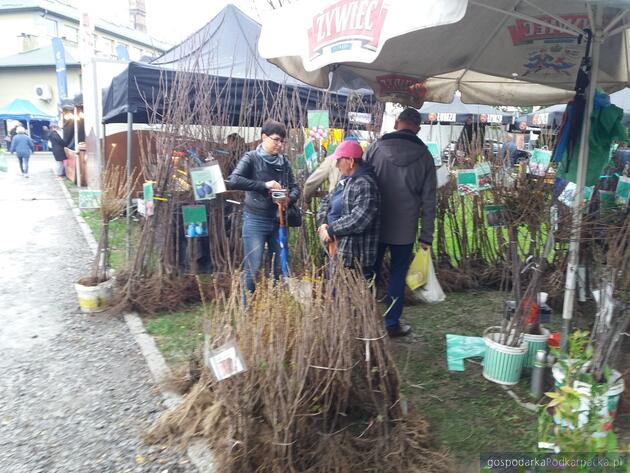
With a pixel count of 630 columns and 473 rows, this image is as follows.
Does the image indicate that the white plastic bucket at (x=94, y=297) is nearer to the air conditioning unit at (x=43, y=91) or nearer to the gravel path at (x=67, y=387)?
the gravel path at (x=67, y=387)

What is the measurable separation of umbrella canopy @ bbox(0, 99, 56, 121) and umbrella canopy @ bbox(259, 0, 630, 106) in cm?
3516

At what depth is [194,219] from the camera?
5.29 m

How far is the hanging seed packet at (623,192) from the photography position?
13.5 ft

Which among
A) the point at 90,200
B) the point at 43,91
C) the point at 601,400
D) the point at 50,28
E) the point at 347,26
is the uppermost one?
the point at 50,28

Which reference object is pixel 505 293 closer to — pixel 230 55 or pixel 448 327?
pixel 448 327

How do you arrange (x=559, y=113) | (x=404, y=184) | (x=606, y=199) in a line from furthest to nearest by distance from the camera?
(x=559, y=113)
(x=606, y=199)
(x=404, y=184)

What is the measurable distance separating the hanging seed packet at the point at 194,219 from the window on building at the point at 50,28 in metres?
44.8

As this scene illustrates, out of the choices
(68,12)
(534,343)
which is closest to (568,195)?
(534,343)

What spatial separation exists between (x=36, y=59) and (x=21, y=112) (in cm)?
669

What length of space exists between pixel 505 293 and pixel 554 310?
1.68ft

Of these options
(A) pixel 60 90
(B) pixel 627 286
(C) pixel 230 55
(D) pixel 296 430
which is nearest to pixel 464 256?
(B) pixel 627 286

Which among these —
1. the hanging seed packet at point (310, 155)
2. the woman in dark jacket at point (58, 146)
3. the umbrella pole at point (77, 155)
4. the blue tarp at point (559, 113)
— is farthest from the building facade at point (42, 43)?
the hanging seed packet at point (310, 155)

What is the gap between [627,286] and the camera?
2.75m

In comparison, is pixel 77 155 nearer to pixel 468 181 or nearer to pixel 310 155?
pixel 310 155
